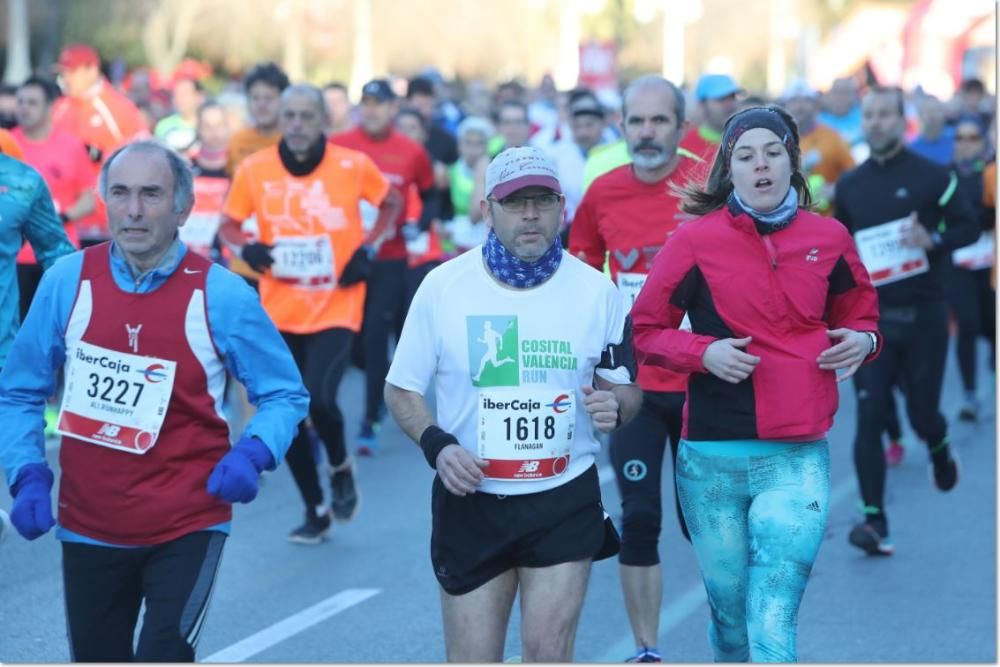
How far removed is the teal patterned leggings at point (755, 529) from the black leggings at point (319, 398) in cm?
347

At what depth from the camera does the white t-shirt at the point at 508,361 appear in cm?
513

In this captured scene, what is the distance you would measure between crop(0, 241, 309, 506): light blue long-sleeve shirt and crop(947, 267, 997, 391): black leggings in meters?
9.35

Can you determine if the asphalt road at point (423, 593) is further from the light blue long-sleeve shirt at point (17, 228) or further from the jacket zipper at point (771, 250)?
the jacket zipper at point (771, 250)

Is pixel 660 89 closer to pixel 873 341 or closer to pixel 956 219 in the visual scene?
pixel 873 341

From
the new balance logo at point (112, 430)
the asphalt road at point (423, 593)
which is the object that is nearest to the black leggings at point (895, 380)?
the asphalt road at point (423, 593)

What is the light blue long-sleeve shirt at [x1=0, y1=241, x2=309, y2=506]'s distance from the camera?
509 cm

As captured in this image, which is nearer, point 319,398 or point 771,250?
point 771,250

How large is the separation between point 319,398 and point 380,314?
3.34 metres

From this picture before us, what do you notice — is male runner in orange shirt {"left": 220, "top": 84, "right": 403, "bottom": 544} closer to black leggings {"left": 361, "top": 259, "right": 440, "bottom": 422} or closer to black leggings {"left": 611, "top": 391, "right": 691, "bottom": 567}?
black leggings {"left": 361, "top": 259, "right": 440, "bottom": 422}

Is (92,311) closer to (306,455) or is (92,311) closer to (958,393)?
(306,455)

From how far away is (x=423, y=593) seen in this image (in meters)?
8.25

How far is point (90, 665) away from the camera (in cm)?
509

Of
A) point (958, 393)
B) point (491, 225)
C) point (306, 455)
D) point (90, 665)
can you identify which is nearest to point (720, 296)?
point (491, 225)

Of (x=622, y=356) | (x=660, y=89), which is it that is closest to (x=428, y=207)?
(x=660, y=89)
